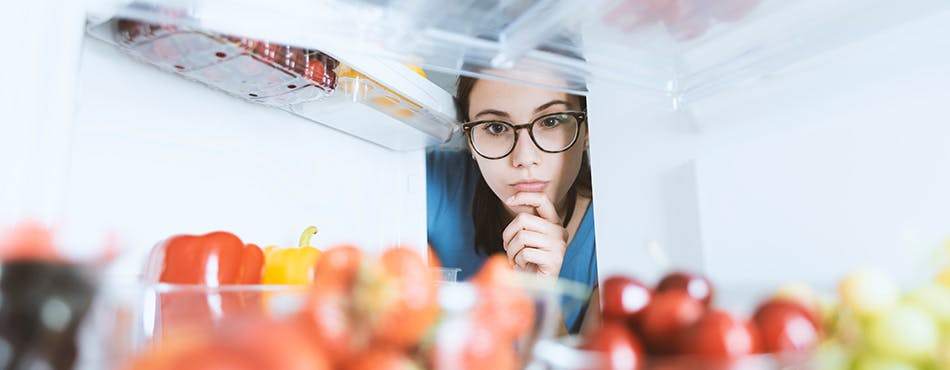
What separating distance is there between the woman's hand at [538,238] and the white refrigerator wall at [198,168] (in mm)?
318

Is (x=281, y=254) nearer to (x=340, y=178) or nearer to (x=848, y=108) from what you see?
(x=340, y=178)

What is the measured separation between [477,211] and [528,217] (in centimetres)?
20

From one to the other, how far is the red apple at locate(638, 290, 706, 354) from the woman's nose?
0.76m

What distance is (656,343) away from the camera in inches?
17.0

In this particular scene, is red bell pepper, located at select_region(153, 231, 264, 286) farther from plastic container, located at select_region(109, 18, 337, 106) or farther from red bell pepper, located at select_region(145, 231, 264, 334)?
plastic container, located at select_region(109, 18, 337, 106)

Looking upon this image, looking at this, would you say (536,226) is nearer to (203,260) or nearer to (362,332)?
(203,260)

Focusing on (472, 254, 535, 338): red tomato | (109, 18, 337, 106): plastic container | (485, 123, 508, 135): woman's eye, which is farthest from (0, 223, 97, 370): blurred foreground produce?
(485, 123, 508, 135): woman's eye

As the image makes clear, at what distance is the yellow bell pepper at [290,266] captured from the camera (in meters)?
0.84

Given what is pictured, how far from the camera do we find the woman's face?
3.93 ft

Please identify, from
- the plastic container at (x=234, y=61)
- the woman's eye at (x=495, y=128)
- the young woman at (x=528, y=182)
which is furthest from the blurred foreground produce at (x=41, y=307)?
the woman's eye at (x=495, y=128)

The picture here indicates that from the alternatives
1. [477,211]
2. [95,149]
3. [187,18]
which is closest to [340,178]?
[477,211]

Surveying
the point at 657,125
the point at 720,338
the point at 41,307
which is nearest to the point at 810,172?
the point at 657,125

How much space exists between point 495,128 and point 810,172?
0.67 metres

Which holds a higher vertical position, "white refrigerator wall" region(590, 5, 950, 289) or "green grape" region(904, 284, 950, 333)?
"white refrigerator wall" region(590, 5, 950, 289)
